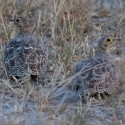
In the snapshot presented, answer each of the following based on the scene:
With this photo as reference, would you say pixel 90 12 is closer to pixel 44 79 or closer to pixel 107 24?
pixel 107 24

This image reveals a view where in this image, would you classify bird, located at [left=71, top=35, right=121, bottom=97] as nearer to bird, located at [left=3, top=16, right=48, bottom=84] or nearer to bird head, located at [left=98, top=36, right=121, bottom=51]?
bird head, located at [left=98, top=36, right=121, bottom=51]

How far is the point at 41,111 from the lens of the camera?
6.30 meters

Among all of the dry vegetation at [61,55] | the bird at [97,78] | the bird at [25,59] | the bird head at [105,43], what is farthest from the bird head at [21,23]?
the bird at [97,78]

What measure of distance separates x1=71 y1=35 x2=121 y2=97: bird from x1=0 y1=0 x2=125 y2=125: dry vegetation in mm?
158

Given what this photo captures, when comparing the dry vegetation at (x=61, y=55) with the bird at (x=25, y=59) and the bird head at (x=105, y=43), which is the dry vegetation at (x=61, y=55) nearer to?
the bird at (x=25, y=59)

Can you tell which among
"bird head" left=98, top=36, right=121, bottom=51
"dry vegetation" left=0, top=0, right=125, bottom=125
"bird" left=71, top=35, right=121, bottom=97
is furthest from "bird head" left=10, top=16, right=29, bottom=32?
"bird" left=71, top=35, right=121, bottom=97

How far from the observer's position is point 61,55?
812cm

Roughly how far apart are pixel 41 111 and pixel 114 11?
15.2 ft

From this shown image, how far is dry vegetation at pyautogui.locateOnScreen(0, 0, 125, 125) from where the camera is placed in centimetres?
620

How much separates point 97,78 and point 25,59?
4.07 ft

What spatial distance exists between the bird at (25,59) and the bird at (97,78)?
67 centimetres

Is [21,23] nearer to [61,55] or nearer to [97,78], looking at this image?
[61,55]

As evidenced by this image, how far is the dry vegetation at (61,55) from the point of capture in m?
6.20

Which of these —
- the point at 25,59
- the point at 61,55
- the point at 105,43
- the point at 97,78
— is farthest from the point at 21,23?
the point at 97,78
